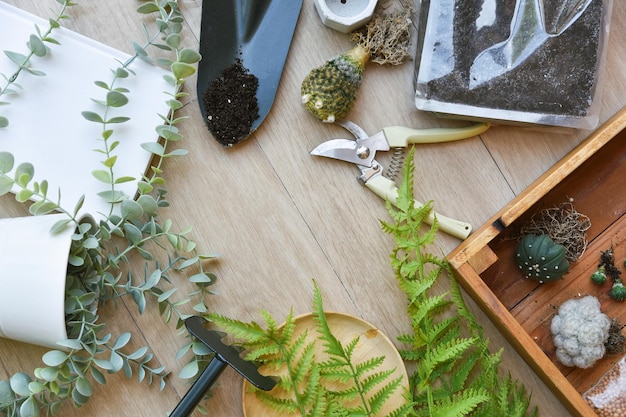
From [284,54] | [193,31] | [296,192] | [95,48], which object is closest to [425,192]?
[296,192]

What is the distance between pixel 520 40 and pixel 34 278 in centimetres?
77

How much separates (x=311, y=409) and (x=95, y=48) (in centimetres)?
63

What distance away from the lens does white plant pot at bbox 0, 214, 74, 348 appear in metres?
0.78

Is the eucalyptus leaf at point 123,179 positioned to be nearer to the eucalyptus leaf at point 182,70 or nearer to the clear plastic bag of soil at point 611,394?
the eucalyptus leaf at point 182,70

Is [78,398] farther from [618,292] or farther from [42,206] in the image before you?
[618,292]

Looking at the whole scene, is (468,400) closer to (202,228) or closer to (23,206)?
(202,228)

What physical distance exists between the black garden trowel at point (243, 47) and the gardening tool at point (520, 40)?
298mm

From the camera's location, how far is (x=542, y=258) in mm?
909

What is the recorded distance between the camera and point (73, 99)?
92cm

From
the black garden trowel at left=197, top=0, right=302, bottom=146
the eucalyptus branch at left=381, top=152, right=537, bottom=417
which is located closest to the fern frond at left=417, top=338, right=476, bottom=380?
the eucalyptus branch at left=381, top=152, right=537, bottom=417

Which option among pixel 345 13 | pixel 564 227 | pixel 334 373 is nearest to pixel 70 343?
pixel 334 373

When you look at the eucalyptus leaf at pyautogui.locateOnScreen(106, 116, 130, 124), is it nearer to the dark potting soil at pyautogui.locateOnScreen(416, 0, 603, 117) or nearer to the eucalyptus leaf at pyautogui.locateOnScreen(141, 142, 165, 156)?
the eucalyptus leaf at pyautogui.locateOnScreen(141, 142, 165, 156)

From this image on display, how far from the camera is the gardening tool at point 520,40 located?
2.95ft

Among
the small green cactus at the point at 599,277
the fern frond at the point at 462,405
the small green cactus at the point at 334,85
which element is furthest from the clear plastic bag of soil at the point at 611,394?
the small green cactus at the point at 334,85
